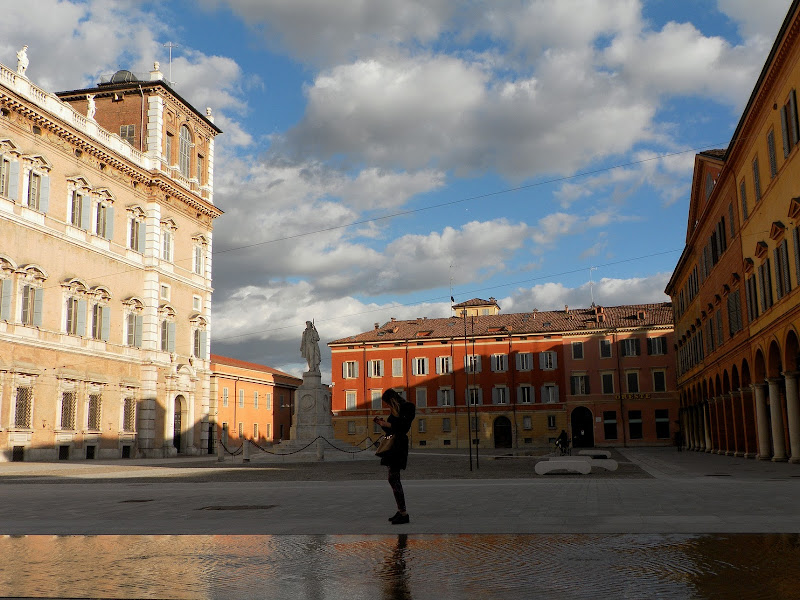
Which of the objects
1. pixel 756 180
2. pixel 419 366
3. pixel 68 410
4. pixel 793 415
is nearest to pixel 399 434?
pixel 793 415

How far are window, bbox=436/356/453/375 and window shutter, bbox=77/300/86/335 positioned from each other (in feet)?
130

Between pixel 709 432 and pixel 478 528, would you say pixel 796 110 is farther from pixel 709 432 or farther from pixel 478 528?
pixel 709 432

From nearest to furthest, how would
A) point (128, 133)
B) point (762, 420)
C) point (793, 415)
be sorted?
point (793, 415) → point (762, 420) → point (128, 133)

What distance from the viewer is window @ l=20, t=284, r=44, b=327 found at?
3569 cm

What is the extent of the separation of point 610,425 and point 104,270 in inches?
1787

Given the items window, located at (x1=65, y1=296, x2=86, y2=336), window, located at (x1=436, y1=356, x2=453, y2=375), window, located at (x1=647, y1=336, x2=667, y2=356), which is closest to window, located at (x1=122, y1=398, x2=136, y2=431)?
window, located at (x1=65, y1=296, x2=86, y2=336)

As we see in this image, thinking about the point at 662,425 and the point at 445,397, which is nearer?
the point at 662,425

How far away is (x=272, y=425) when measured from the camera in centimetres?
7488

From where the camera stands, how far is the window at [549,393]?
70.4 meters

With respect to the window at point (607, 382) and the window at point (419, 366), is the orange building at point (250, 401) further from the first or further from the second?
the window at point (607, 382)

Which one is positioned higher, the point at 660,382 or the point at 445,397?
the point at 660,382

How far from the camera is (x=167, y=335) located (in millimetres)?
47438

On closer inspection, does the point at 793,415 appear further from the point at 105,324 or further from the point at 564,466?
the point at 105,324

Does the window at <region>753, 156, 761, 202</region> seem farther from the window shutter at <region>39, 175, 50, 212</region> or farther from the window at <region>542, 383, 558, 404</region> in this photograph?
the window at <region>542, 383, 558, 404</region>
